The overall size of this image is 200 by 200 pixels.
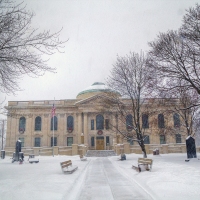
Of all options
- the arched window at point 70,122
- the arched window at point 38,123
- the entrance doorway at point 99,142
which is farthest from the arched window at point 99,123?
the arched window at point 38,123

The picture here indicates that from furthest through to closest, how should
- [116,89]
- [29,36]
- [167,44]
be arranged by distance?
1. [116,89]
2. [167,44]
3. [29,36]

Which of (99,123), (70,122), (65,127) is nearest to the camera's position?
(99,123)

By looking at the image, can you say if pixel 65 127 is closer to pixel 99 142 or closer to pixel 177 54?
pixel 99 142

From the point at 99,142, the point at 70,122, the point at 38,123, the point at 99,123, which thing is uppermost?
the point at 70,122

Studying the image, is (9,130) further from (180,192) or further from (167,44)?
(180,192)

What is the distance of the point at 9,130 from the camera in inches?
1831

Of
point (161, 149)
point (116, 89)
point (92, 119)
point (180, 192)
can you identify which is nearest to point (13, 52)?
point (180, 192)

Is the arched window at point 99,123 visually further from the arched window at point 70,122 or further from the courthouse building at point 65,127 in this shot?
the arched window at point 70,122

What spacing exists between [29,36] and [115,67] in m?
13.0

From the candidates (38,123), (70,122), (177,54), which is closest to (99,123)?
(70,122)

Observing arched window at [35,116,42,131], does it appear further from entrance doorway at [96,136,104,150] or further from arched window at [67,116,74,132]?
entrance doorway at [96,136,104,150]

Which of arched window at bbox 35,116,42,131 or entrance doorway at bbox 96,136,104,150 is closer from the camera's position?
entrance doorway at bbox 96,136,104,150

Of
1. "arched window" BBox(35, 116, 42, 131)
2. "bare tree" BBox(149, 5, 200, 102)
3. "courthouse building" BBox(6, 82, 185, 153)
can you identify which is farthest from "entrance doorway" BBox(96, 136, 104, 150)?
"bare tree" BBox(149, 5, 200, 102)

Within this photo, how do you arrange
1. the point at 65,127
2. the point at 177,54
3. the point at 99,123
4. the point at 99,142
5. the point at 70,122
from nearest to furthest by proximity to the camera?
the point at 177,54 → the point at 99,142 → the point at 99,123 → the point at 65,127 → the point at 70,122
